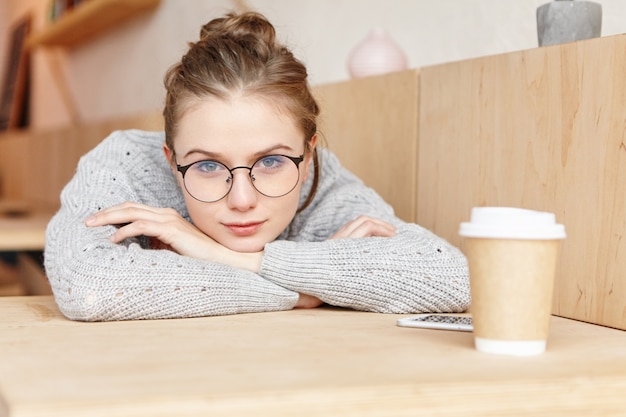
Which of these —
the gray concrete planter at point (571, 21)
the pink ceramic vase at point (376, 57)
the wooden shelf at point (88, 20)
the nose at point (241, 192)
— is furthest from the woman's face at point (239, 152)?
the wooden shelf at point (88, 20)

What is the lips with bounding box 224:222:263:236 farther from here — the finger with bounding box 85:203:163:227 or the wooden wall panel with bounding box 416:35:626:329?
the wooden wall panel with bounding box 416:35:626:329

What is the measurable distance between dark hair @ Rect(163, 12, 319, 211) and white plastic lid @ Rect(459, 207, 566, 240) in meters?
0.53

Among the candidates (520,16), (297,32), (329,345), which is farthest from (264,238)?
(297,32)

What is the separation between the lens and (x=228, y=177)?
4.09ft

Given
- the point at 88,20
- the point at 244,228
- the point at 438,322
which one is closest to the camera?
the point at 438,322

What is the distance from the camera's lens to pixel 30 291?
3236mm

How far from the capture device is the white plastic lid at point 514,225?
2.66 ft

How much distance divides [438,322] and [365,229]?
33 cm

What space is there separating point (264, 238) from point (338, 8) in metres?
1.38

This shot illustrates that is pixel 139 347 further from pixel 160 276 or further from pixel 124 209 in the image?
pixel 124 209

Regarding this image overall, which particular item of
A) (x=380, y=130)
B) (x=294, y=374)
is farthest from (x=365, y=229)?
(x=294, y=374)

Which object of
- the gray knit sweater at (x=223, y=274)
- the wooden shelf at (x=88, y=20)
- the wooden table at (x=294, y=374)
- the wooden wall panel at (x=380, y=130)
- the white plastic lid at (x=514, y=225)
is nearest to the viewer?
the wooden table at (x=294, y=374)

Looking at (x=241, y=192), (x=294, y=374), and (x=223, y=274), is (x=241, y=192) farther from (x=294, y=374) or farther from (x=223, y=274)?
(x=294, y=374)

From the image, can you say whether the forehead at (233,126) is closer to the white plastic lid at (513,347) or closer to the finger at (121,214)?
the finger at (121,214)
